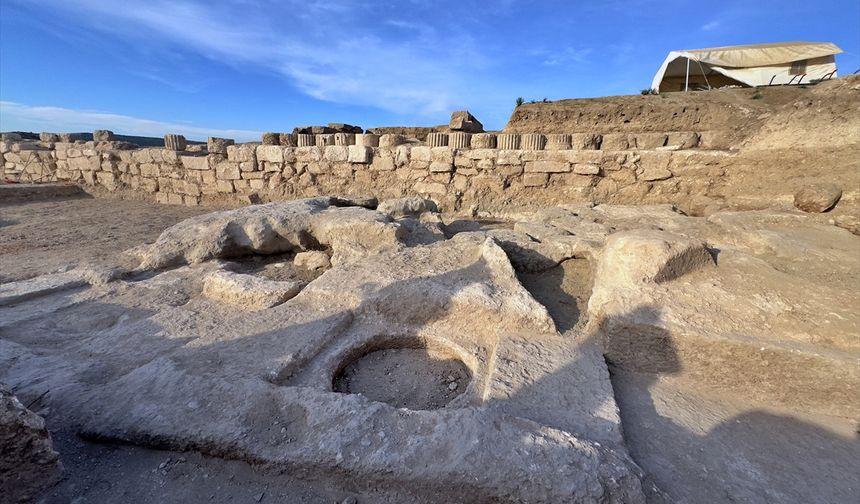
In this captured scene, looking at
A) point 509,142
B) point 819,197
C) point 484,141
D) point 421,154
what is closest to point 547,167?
point 509,142

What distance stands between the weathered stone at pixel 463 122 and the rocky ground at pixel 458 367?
511 cm

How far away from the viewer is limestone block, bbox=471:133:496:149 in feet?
20.0

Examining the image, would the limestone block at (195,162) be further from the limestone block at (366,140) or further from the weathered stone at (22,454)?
the weathered stone at (22,454)

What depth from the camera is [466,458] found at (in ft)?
4.43

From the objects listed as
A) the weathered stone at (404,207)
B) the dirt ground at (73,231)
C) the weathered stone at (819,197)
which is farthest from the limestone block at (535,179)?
the dirt ground at (73,231)

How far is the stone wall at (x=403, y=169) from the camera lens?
205 inches

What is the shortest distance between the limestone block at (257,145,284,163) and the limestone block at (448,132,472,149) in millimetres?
3310

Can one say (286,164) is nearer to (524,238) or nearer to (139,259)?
(139,259)

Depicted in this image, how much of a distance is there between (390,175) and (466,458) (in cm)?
568

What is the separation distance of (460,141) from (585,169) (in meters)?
2.00

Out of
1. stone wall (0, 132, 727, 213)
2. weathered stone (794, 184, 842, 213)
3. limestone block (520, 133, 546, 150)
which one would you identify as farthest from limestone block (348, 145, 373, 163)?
weathered stone (794, 184, 842, 213)

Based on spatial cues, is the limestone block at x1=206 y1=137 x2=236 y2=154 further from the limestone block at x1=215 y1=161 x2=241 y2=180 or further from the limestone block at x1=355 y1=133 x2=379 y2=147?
the limestone block at x1=355 y1=133 x2=379 y2=147

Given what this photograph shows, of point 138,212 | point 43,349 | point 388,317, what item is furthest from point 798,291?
point 138,212

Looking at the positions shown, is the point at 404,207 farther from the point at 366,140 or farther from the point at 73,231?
the point at 73,231
